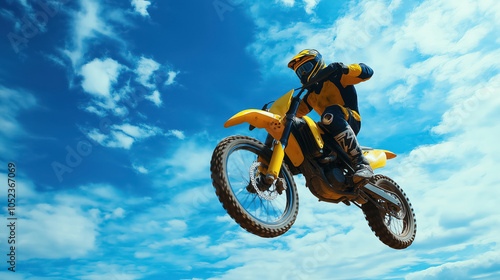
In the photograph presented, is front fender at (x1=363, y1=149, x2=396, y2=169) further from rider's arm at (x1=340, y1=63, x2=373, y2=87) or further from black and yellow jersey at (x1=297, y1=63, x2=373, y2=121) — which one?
rider's arm at (x1=340, y1=63, x2=373, y2=87)

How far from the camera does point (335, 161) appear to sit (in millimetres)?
6676

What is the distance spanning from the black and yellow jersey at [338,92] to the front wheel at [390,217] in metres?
1.72

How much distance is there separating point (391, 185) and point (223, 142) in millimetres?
4632

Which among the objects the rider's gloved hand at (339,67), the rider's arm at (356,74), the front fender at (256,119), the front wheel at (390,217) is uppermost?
the rider's arm at (356,74)

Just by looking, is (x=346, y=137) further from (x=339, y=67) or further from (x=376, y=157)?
(x=376, y=157)

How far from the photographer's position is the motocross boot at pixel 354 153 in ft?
21.1

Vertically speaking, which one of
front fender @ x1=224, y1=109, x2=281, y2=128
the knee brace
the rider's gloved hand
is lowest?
front fender @ x1=224, y1=109, x2=281, y2=128

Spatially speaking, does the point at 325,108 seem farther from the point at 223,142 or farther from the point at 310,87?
the point at 223,142

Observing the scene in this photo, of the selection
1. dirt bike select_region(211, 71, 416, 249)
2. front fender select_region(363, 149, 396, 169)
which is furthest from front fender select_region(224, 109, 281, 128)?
front fender select_region(363, 149, 396, 169)

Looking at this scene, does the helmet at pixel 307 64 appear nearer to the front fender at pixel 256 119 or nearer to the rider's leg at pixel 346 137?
the rider's leg at pixel 346 137

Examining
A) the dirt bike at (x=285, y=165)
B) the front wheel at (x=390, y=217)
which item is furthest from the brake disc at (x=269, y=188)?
the front wheel at (x=390, y=217)

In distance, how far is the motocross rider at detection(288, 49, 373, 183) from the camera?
21.2 feet

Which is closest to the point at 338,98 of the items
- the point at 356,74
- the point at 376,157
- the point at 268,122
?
the point at 356,74

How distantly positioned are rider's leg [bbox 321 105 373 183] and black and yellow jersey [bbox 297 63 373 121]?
1.07ft
